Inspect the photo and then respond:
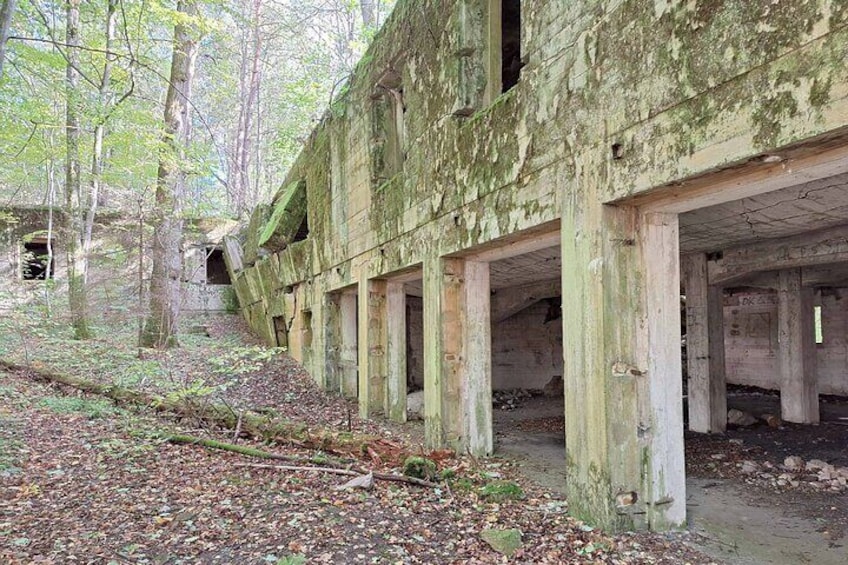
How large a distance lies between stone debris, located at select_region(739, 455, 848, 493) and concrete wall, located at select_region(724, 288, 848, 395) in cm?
722

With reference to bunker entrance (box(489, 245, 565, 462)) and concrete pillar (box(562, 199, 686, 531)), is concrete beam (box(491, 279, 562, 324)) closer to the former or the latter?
bunker entrance (box(489, 245, 565, 462))

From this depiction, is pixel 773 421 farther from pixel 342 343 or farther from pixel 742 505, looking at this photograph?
pixel 342 343

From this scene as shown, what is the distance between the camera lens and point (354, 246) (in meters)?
9.85

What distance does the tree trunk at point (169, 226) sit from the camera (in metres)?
12.9

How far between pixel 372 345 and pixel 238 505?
4.80 m

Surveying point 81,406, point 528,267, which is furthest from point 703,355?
point 81,406

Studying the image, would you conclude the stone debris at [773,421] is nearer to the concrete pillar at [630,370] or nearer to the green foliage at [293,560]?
the concrete pillar at [630,370]

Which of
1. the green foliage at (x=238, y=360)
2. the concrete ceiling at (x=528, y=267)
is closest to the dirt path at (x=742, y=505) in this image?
the concrete ceiling at (x=528, y=267)

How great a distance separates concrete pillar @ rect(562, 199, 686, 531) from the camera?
13.2 ft

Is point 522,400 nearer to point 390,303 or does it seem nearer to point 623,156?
point 390,303

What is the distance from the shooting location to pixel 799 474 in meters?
6.12

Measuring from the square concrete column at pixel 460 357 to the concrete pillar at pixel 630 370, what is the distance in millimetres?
2580

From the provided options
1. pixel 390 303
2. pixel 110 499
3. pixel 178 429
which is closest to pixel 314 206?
pixel 390 303

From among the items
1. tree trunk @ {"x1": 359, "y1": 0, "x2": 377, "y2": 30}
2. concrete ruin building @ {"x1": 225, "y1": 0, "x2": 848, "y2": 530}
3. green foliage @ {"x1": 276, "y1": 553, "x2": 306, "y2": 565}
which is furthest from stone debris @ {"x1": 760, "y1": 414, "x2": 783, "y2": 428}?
tree trunk @ {"x1": 359, "y1": 0, "x2": 377, "y2": 30}
